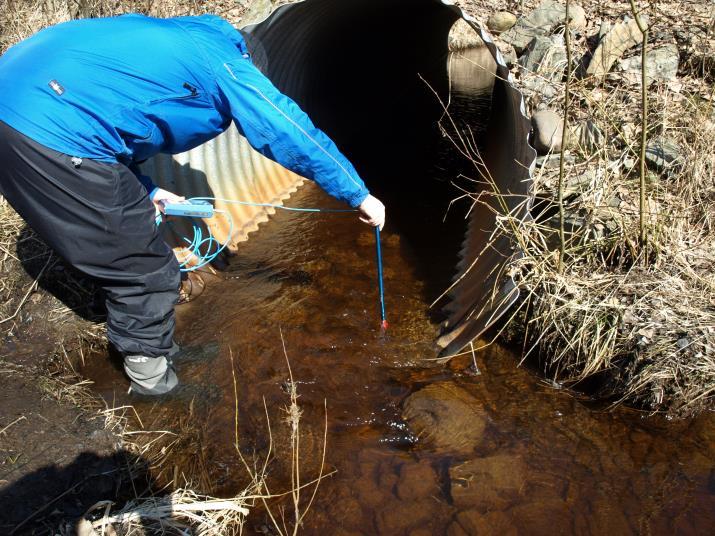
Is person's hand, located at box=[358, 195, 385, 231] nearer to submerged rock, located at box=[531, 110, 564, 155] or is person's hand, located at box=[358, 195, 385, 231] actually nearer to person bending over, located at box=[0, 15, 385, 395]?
person bending over, located at box=[0, 15, 385, 395]

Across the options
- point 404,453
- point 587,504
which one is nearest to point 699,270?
point 587,504

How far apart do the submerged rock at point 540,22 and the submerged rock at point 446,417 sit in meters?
3.79

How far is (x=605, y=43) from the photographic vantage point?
515cm

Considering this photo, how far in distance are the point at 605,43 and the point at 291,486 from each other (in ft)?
14.7

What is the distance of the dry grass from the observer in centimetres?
339

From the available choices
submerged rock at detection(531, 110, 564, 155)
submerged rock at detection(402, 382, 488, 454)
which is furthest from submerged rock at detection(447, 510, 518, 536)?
submerged rock at detection(531, 110, 564, 155)

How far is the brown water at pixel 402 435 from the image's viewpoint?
3018mm

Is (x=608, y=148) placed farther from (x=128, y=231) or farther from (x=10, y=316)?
(x=10, y=316)

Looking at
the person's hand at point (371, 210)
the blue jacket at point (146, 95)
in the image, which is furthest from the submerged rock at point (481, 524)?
the blue jacket at point (146, 95)

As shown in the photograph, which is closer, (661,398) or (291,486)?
(291,486)

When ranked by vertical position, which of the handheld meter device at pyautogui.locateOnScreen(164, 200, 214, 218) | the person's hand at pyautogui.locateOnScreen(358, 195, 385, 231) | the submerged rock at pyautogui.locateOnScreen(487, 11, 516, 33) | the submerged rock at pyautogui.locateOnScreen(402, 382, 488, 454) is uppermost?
the submerged rock at pyautogui.locateOnScreen(487, 11, 516, 33)

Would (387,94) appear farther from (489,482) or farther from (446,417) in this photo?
(489,482)

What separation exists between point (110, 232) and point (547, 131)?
3.28m

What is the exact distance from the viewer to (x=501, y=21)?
20.0ft
